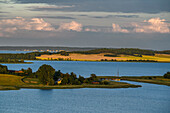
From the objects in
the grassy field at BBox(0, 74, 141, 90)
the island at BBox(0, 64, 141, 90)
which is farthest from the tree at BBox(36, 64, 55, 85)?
the grassy field at BBox(0, 74, 141, 90)

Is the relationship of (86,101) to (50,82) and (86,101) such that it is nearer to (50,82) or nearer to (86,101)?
(86,101)

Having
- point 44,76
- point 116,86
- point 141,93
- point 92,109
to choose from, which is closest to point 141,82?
point 116,86

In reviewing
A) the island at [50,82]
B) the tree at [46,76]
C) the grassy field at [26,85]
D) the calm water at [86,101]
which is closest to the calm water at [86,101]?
the calm water at [86,101]

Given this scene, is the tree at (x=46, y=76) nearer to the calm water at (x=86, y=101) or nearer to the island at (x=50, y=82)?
the island at (x=50, y=82)

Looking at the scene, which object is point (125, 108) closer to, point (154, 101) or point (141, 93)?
point (154, 101)

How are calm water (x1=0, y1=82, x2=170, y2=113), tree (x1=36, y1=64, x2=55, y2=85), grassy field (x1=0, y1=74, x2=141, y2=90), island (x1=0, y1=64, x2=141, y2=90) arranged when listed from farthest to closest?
tree (x1=36, y1=64, x2=55, y2=85) < island (x1=0, y1=64, x2=141, y2=90) < grassy field (x1=0, y1=74, x2=141, y2=90) < calm water (x1=0, y1=82, x2=170, y2=113)

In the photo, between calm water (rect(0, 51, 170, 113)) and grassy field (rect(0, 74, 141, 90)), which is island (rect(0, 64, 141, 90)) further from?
calm water (rect(0, 51, 170, 113))

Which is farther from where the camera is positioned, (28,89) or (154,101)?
(28,89)

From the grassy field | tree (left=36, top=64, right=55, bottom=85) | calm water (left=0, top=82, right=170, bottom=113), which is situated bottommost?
calm water (left=0, top=82, right=170, bottom=113)
